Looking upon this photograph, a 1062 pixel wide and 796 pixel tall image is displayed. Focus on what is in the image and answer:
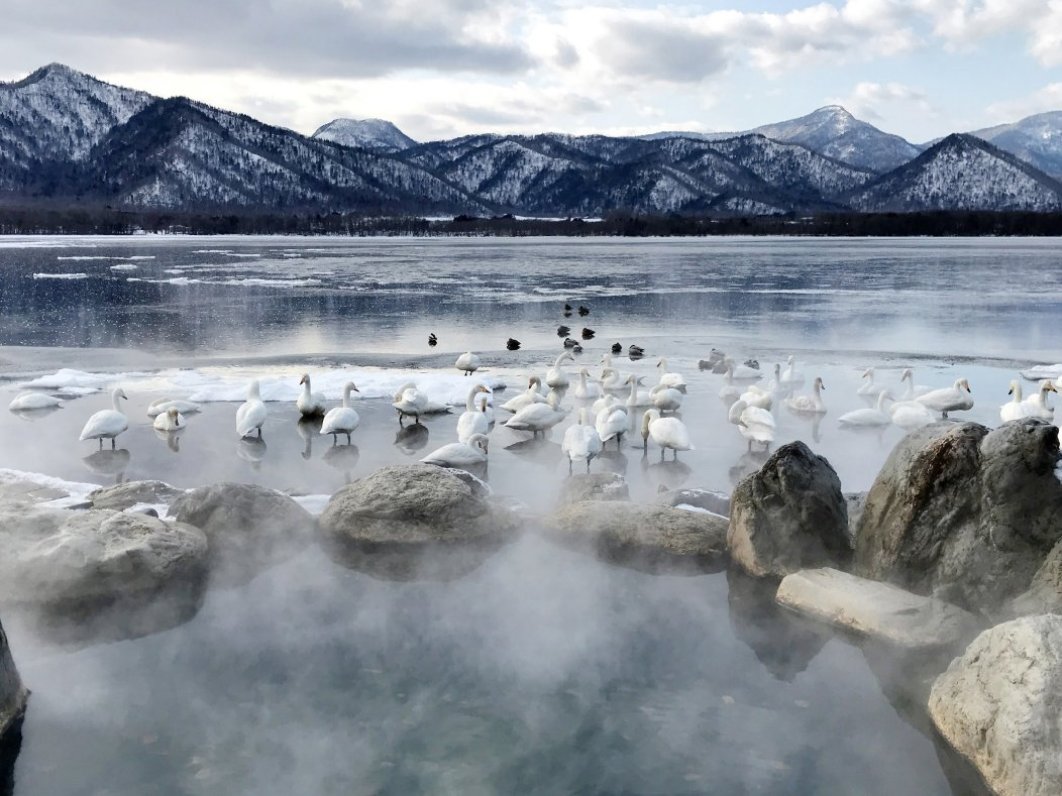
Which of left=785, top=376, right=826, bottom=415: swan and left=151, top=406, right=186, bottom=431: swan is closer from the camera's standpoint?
left=151, top=406, right=186, bottom=431: swan

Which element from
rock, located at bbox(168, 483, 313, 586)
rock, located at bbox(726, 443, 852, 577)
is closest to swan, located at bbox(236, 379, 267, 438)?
rock, located at bbox(168, 483, 313, 586)

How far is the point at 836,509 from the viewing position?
9141mm

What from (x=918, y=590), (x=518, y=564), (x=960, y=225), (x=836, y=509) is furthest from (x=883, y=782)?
(x=960, y=225)

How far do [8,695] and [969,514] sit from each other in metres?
7.59

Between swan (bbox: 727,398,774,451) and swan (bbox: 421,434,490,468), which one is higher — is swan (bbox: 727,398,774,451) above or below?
above

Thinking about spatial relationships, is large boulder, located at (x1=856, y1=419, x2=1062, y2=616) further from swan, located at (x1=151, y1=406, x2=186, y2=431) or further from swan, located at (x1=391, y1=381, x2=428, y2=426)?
swan, located at (x1=151, y1=406, x2=186, y2=431)

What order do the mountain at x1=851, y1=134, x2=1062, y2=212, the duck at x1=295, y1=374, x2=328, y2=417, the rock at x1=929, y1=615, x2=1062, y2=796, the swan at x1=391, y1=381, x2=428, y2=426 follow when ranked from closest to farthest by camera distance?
the rock at x1=929, y1=615, x2=1062, y2=796
the swan at x1=391, y1=381, x2=428, y2=426
the duck at x1=295, y1=374, x2=328, y2=417
the mountain at x1=851, y1=134, x2=1062, y2=212

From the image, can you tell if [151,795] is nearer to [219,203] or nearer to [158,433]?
[158,433]

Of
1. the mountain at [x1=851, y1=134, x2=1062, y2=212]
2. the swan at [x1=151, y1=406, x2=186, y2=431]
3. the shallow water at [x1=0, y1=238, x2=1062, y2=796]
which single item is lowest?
the shallow water at [x1=0, y1=238, x2=1062, y2=796]

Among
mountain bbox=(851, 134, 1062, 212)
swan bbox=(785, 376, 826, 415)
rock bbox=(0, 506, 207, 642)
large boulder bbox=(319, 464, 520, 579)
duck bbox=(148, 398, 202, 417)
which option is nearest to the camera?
rock bbox=(0, 506, 207, 642)

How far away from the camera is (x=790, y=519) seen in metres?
8.98

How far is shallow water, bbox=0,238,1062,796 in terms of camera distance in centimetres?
608

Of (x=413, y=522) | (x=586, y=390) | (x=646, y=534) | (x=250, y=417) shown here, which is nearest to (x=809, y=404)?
(x=586, y=390)

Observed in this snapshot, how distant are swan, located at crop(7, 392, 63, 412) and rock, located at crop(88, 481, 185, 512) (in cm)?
594
